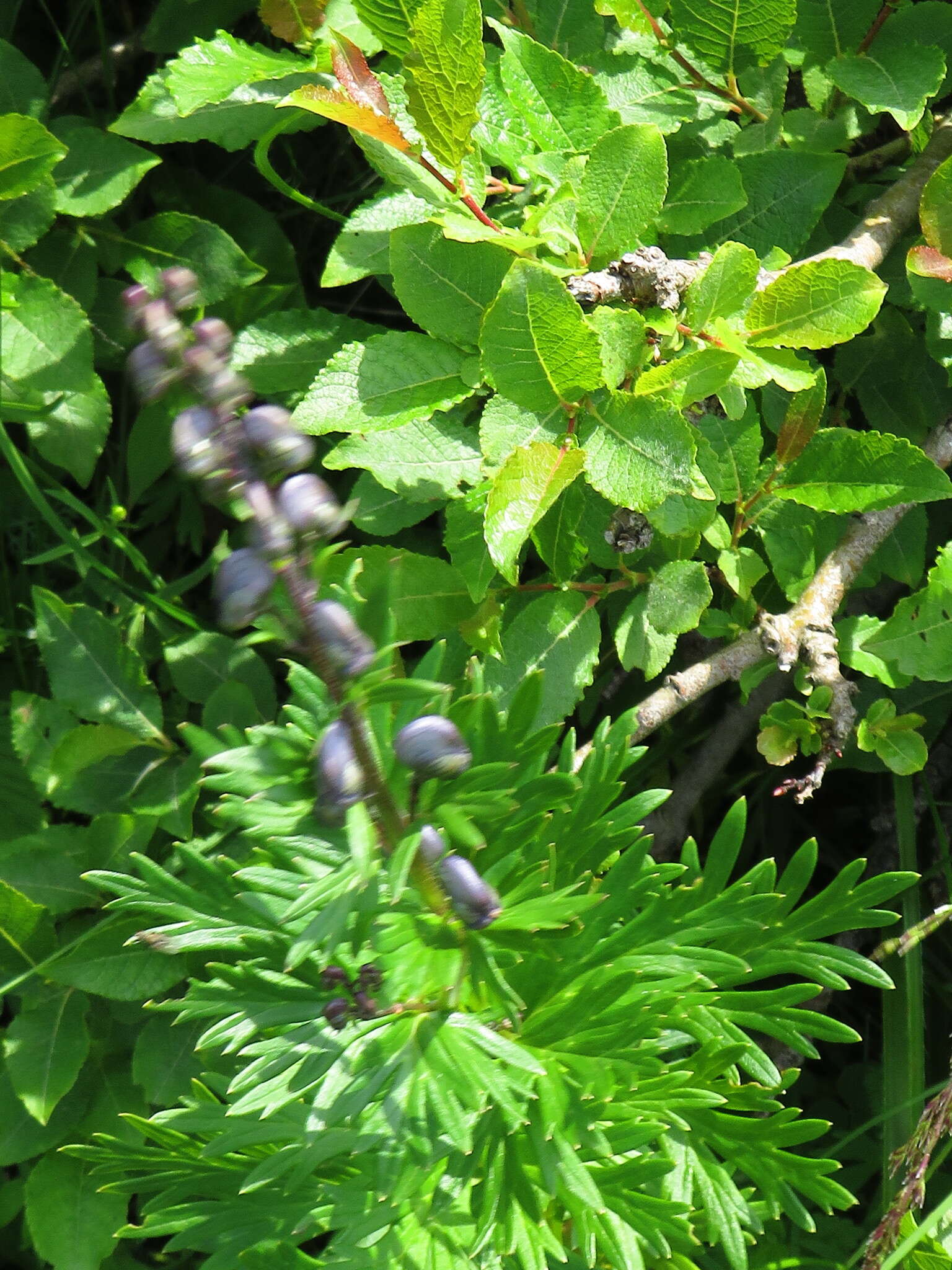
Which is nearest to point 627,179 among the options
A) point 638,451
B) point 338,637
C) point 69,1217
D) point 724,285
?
point 724,285

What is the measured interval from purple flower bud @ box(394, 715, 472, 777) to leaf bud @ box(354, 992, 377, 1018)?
14.3 inches

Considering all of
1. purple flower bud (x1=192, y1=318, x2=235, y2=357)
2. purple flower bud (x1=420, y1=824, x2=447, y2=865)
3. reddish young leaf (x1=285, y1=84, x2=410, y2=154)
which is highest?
reddish young leaf (x1=285, y1=84, x2=410, y2=154)

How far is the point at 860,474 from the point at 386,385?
0.54 m

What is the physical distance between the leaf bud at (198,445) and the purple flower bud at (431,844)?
0.31 metres

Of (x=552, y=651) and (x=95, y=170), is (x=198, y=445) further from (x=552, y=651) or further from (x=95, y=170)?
(x=95, y=170)

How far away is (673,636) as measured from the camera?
138 centimetres

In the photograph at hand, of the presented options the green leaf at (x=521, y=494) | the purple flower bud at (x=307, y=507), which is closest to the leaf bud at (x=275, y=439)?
the purple flower bud at (x=307, y=507)

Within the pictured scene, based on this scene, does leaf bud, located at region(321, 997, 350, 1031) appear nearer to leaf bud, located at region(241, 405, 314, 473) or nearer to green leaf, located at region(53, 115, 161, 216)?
leaf bud, located at region(241, 405, 314, 473)

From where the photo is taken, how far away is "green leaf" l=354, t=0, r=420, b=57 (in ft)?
3.99

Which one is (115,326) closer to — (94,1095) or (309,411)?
(309,411)

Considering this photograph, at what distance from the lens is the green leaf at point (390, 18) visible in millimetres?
1216

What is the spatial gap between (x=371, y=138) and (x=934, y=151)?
28.5 inches

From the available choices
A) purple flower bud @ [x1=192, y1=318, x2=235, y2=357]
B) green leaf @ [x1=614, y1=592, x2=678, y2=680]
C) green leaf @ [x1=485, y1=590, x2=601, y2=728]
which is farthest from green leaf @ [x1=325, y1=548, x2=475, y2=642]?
purple flower bud @ [x1=192, y1=318, x2=235, y2=357]

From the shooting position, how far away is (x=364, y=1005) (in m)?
1.08
